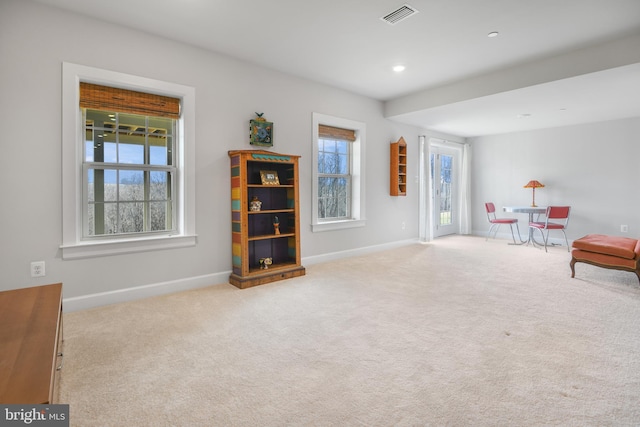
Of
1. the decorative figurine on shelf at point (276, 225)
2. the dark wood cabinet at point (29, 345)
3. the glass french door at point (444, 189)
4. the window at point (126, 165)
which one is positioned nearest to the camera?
the dark wood cabinet at point (29, 345)

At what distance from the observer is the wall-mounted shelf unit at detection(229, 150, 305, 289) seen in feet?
11.8

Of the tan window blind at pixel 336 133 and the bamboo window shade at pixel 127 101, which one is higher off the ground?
the tan window blind at pixel 336 133

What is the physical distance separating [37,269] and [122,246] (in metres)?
0.63

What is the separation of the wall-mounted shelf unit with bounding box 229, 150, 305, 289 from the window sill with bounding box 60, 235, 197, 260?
1.83 feet

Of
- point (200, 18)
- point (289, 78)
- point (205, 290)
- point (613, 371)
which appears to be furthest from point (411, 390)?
point (289, 78)

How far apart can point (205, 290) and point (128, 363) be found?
1483 mm

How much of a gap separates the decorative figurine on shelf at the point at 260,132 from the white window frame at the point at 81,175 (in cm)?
69

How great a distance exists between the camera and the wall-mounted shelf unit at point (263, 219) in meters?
3.59

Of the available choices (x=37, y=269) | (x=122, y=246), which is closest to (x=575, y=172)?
(x=122, y=246)

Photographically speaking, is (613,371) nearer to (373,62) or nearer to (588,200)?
(373,62)

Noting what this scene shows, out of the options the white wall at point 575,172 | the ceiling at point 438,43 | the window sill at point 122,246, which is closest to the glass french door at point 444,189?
the white wall at point 575,172

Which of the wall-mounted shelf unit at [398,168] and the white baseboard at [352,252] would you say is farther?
the wall-mounted shelf unit at [398,168]

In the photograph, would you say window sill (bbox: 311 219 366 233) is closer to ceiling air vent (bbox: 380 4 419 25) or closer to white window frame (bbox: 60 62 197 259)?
white window frame (bbox: 60 62 197 259)

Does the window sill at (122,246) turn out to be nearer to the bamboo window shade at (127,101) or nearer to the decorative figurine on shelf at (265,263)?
the decorative figurine on shelf at (265,263)
